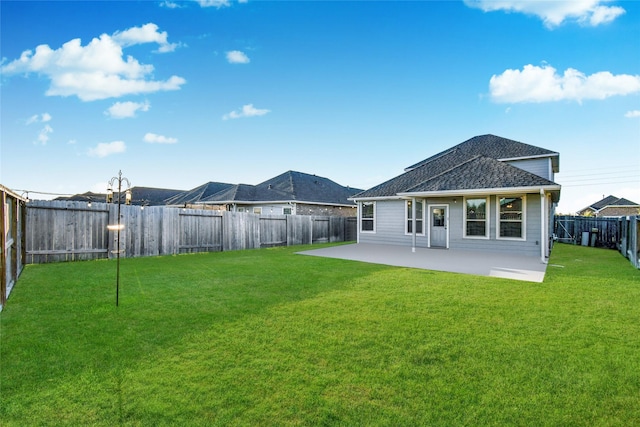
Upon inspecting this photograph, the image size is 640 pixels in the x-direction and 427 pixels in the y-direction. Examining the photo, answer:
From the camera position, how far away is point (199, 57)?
14.7 meters

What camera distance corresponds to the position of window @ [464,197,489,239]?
13.1 m

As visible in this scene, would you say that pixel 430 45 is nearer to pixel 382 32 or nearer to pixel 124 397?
pixel 382 32

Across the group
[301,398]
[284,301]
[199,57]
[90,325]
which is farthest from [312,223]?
[301,398]

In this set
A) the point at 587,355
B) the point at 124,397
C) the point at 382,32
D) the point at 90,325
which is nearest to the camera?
the point at 124,397

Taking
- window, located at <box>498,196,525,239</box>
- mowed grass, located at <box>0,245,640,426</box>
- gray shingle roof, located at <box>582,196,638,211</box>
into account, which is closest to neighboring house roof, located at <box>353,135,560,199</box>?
window, located at <box>498,196,525,239</box>

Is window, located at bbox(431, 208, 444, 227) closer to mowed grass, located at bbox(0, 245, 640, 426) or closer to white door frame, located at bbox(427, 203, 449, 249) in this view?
white door frame, located at bbox(427, 203, 449, 249)

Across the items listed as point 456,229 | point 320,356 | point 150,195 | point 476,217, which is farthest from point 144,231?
point 150,195

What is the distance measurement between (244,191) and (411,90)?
14.7 metres

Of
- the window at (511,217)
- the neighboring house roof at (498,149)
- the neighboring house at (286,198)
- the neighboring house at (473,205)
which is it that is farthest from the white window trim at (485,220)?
the neighboring house at (286,198)

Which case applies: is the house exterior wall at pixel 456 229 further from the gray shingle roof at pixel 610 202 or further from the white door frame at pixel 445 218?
the gray shingle roof at pixel 610 202

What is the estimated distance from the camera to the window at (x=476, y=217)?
13078 mm

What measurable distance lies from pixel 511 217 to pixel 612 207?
152 feet

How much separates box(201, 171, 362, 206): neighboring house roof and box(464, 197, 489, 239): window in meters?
10.3

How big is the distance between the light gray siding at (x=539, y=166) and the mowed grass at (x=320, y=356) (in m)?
11.5
